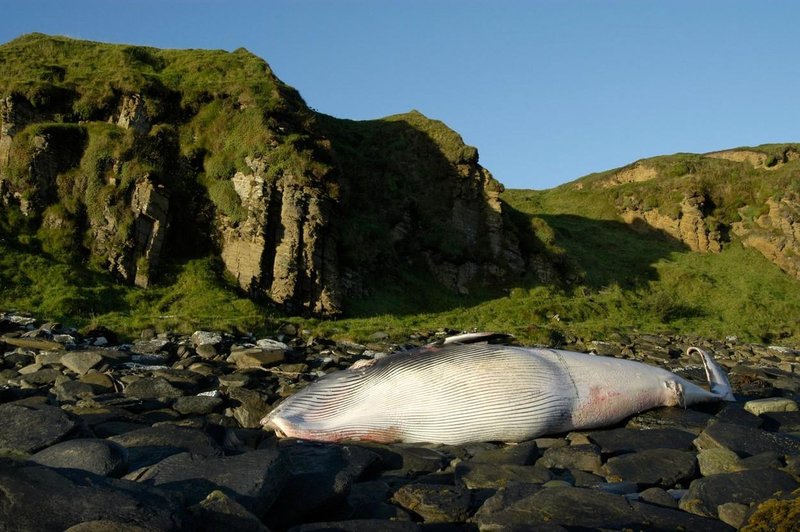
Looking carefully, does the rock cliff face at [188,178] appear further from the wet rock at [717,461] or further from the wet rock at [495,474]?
the wet rock at [717,461]

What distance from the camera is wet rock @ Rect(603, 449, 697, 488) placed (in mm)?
6176

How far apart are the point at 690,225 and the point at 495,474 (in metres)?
38.4

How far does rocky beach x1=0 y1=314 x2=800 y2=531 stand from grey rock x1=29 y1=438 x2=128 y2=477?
0.04ft

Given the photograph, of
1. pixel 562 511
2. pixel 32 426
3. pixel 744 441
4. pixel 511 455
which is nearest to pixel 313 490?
pixel 562 511

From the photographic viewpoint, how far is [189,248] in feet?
76.2

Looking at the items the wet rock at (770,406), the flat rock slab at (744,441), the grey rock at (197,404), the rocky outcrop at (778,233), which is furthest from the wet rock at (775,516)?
the rocky outcrop at (778,233)

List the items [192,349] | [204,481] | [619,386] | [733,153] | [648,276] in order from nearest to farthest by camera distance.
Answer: [204,481]
[619,386]
[192,349]
[648,276]
[733,153]

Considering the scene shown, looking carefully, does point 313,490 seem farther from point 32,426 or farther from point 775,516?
point 775,516

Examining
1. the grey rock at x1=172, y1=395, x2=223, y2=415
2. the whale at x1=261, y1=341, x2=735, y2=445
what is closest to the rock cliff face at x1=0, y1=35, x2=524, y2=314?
the grey rock at x1=172, y1=395, x2=223, y2=415

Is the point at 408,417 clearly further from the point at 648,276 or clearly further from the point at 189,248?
the point at 648,276

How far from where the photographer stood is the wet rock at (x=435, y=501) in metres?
5.04

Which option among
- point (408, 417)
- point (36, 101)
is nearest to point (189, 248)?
point (36, 101)

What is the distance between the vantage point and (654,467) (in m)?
6.38

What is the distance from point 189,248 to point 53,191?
14.5 feet
